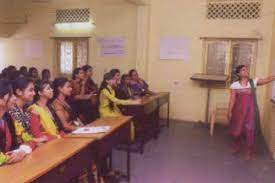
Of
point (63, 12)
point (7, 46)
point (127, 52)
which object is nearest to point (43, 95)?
point (127, 52)

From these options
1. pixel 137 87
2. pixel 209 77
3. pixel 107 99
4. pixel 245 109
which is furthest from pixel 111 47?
pixel 245 109

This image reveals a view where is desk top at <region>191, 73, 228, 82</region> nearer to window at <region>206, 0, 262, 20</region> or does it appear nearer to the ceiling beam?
window at <region>206, 0, 262, 20</region>

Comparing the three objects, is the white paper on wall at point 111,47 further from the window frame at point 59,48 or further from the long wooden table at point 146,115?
the long wooden table at point 146,115

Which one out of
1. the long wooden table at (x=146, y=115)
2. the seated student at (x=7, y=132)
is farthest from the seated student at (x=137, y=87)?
the seated student at (x=7, y=132)

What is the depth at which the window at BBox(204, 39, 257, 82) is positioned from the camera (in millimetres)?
5691

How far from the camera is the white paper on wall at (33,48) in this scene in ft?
24.5

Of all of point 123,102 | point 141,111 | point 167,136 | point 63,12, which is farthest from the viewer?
point 63,12

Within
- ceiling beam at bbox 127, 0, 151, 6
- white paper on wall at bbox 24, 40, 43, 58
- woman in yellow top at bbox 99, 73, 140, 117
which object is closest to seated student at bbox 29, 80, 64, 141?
woman in yellow top at bbox 99, 73, 140, 117

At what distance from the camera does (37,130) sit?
2.49 metres

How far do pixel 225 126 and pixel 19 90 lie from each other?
4486 millimetres

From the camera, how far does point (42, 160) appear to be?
73.5 inches

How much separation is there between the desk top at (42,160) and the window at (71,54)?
4.98 metres

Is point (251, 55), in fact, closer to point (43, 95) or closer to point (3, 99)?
point (43, 95)

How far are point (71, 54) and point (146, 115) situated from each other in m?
3.40
